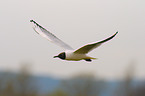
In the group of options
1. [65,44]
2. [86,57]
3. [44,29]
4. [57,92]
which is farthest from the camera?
[57,92]

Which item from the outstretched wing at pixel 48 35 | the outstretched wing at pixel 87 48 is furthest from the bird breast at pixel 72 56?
the outstretched wing at pixel 48 35

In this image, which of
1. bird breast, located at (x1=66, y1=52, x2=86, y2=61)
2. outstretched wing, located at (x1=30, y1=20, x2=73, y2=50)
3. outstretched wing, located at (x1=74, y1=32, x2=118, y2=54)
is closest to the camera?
outstretched wing, located at (x1=74, y1=32, x2=118, y2=54)

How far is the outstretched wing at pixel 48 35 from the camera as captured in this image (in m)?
2.54

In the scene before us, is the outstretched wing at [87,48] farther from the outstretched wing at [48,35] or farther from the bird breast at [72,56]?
the outstretched wing at [48,35]

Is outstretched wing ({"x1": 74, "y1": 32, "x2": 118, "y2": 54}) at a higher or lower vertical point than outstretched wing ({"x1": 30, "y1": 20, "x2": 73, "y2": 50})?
lower

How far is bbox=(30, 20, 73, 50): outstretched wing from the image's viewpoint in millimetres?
2544

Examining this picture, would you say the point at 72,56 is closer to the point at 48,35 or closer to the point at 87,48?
the point at 87,48

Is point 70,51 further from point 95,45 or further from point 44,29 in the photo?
point 44,29

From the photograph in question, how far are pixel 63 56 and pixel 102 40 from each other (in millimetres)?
409

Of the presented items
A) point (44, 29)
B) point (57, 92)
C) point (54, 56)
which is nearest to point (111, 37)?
point (54, 56)

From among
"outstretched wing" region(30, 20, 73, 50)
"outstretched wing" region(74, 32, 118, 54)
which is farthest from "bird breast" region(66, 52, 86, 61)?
"outstretched wing" region(30, 20, 73, 50)

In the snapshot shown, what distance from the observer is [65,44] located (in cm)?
255

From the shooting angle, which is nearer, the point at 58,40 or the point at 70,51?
the point at 70,51

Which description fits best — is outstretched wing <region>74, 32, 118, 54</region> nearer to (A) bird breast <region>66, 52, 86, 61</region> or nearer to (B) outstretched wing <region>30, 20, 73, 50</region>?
(A) bird breast <region>66, 52, 86, 61</region>
